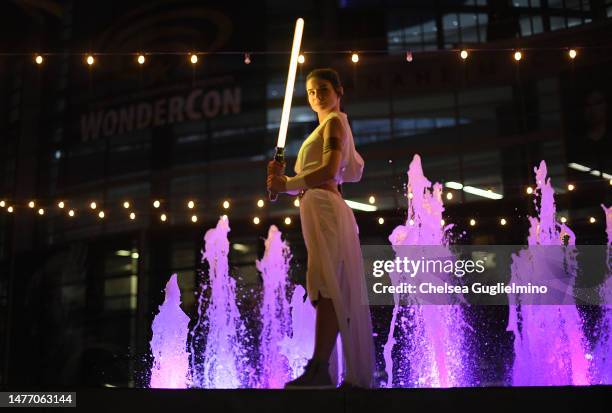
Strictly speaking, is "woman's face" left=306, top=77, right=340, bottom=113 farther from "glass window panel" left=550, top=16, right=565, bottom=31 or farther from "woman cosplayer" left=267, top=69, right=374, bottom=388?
"glass window panel" left=550, top=16, right=565, bottom=31

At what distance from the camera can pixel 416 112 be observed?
581 inches

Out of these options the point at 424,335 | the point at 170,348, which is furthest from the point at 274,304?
the point at 424,335

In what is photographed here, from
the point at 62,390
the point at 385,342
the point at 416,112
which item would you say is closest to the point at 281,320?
the point at 385,342

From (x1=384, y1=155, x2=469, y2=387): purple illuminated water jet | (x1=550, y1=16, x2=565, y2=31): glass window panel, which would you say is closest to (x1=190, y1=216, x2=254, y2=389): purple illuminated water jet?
(x1=384, y1=155, x2=469, y2=387): purple illuminated water jet

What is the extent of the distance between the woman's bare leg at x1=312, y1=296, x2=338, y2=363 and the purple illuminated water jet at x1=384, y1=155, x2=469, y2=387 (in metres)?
2.79

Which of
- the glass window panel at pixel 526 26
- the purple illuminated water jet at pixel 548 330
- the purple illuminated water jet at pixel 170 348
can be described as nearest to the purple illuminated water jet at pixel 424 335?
the purple illuminated water jet at pixel 548 330

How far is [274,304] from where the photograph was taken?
1081 centimetres

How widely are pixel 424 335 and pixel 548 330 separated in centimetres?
110

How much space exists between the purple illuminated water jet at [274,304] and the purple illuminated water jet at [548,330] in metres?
2.35

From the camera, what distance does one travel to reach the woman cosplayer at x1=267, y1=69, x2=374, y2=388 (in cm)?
273

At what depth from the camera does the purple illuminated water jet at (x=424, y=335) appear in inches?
230

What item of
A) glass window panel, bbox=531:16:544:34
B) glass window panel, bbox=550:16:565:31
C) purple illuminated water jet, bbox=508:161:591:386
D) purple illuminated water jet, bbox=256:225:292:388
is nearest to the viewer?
purple illuminated water jet, bbox=508:161:591:386

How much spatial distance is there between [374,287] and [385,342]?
0.92 metres

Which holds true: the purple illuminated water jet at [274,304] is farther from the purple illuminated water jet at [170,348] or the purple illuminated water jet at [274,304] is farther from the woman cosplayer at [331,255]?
the woman cosplayer at [331,255]
